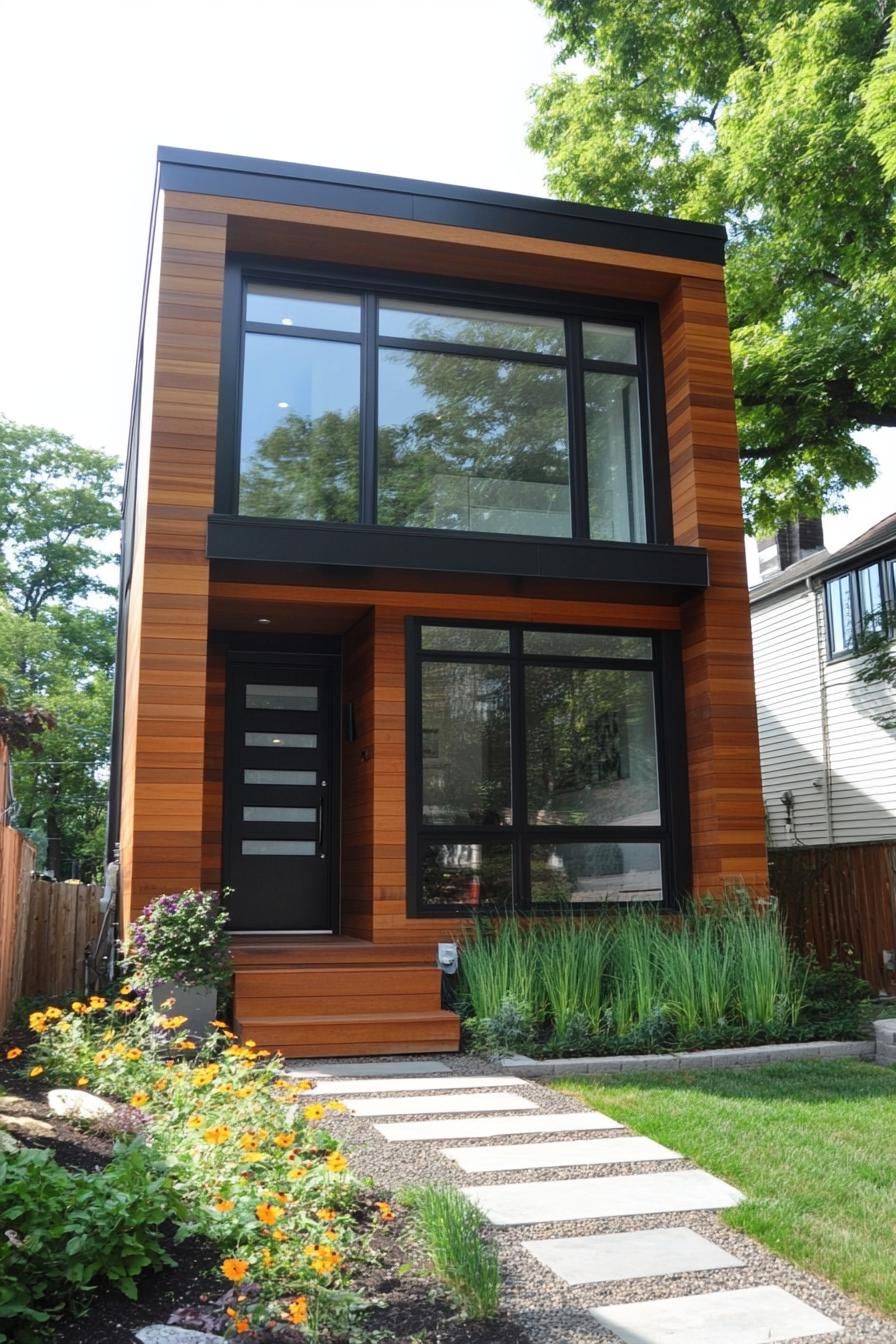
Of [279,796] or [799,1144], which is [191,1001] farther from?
[799,1144]

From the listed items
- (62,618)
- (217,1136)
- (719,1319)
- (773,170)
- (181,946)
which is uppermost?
(773,170)

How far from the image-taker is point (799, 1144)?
434 cm

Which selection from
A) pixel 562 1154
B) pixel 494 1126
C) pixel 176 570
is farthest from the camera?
pixel 176 570

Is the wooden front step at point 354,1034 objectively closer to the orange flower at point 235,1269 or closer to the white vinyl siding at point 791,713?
the orange flower at point 235,1269

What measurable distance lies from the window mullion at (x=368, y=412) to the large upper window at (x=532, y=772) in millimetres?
952

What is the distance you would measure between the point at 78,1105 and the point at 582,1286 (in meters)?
2.41

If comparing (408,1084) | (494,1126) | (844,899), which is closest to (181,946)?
(408,1084)

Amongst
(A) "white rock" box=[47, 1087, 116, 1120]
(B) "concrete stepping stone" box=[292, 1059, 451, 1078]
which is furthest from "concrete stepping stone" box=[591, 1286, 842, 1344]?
(B) "concrete stepping stone" box=[292, 1059, 451, 1078]

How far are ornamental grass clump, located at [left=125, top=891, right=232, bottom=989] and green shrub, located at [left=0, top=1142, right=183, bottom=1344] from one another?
3370mm

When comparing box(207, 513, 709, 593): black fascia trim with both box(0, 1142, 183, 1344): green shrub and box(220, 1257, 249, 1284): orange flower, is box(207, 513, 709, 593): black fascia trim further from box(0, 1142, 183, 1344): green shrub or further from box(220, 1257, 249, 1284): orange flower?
box(220, 1257, 249, 1284): orange flower

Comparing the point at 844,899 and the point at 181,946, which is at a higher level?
the point at 844,899

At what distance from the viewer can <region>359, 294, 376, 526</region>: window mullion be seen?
8031 millimetres

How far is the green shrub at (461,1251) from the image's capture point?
2773 mm

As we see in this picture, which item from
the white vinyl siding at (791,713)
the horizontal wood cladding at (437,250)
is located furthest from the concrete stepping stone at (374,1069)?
the white vinyl siding at (791,713)
